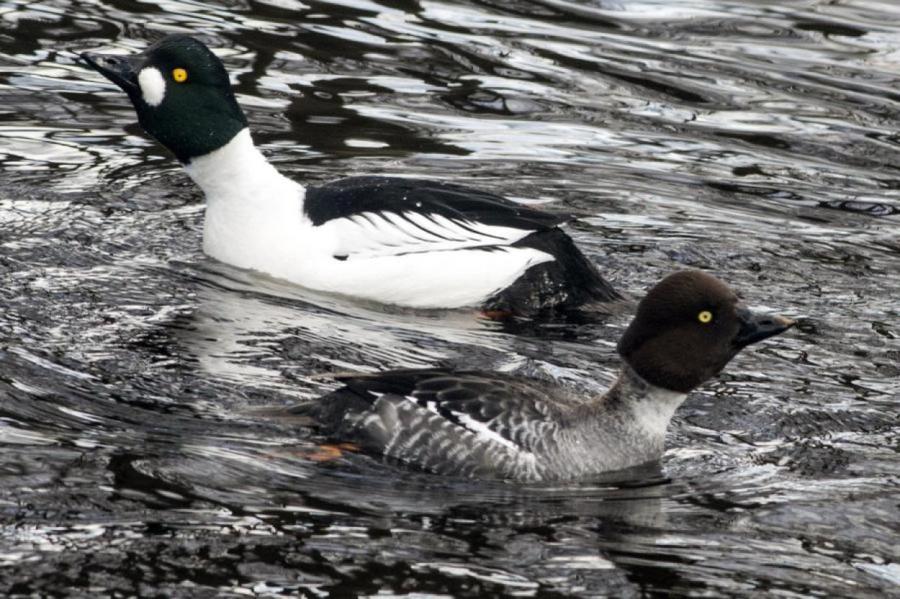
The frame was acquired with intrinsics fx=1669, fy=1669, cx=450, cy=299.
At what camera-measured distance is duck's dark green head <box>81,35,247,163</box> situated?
31.9ft

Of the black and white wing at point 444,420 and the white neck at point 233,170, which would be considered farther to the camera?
the white neck at point 233,170

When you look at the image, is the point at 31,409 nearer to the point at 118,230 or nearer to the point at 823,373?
the point at 118,230

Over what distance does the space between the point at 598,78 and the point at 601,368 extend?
5597 mm

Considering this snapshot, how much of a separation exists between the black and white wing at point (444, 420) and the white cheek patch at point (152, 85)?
3015mm

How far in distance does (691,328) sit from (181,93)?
12.7 feet

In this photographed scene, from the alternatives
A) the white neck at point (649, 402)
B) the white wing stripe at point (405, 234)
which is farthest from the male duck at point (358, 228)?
the white neck at point (649, 402)

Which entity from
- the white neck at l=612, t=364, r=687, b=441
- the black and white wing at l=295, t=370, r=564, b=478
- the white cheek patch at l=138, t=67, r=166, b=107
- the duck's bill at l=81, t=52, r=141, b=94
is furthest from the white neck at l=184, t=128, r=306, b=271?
the white neck at l=612, t=364, r=687, b=441

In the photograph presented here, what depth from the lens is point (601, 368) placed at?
8680mm

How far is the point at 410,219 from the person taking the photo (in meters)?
9.64

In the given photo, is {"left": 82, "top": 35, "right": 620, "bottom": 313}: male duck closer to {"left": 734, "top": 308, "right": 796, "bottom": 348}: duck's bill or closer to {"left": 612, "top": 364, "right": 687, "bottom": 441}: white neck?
{"left": 612, "top": 364, "right": 687, "bottom": 441}: white neck

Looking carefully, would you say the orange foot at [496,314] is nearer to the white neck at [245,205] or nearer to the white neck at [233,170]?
the white neck at [245,205]

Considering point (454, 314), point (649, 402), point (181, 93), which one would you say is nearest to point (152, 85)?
point (181, 93)

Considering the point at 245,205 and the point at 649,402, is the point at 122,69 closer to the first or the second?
the point at 245,205

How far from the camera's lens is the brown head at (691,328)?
7289 mm
